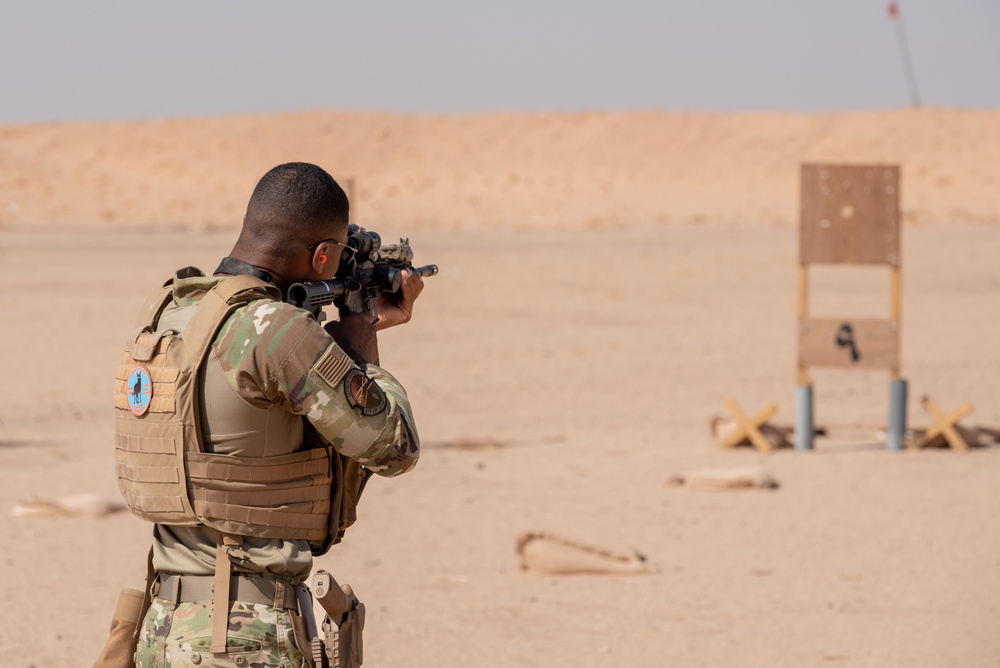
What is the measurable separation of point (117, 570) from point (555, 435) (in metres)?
4.60

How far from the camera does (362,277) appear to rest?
9.41 ft

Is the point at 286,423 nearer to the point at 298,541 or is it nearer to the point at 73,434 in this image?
the point at 298,541

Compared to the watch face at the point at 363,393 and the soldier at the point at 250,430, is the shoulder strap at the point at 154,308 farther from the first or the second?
the watch face at the point at 363,393

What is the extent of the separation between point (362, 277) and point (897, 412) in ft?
23.8

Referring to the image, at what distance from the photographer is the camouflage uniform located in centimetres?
252

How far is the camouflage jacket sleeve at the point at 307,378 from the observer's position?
2510mm

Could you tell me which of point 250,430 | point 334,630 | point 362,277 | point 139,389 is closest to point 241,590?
point 334,630

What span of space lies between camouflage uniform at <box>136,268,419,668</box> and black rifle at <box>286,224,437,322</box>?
7.5 inches

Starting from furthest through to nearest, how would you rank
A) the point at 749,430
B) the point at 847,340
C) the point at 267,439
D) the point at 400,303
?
the point at 847,340, the point at 749,430, the point at 400,303, the point at 267,439

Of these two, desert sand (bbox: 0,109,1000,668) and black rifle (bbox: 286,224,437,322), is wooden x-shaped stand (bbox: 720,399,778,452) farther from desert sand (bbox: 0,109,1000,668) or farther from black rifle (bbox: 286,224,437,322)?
black rifle (bbox: 286,224,437,322)

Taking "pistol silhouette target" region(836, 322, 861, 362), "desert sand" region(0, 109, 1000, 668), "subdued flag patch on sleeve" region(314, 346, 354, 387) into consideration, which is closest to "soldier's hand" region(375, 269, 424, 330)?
"subdued flag patch on sleeve" region(314, 346, 354, 387)

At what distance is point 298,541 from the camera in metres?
2.72

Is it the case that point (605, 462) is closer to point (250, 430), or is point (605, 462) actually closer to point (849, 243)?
point (849, 243)

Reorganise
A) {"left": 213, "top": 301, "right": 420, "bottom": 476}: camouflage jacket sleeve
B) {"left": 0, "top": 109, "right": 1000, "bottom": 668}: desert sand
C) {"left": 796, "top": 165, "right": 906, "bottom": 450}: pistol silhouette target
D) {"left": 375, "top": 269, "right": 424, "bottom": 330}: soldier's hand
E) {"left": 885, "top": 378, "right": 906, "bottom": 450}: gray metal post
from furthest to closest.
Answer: {"left": 796, "top": 165, "right": 906, "bottom": 450}: pistol silhouette target
{"left": 885, "top": 378, "right": 906, "bottom": 450}: gray metal post
{"left": 0, "top": 109, "right": 1000, "bottom": 668}: desert sand
{"left": 375, "top": 269, "right": 424, "bottom": 330}: soldier's hand
{"left": 213, "top": 301, "right": 420, "bottom": 476}: camouflage jacket sleeve
